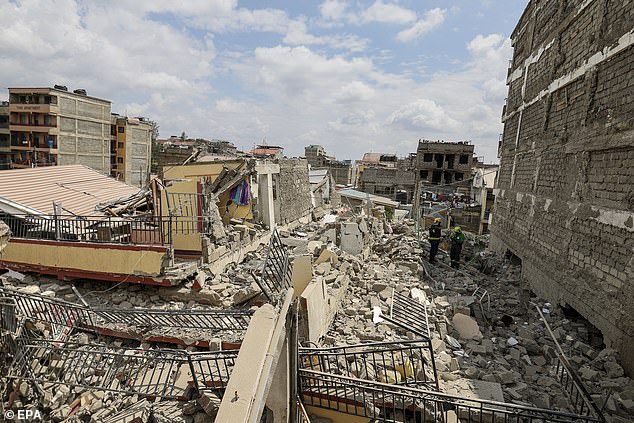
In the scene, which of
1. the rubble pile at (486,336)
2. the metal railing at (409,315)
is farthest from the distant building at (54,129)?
the metal railing at (409,315)

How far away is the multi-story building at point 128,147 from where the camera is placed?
3734cm

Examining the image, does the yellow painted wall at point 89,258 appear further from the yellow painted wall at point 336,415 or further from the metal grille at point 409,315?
the metal grille at point 409,315

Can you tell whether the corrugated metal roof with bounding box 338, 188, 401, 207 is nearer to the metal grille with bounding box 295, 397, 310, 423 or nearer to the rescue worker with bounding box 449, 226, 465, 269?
the rescue worker with bounding box 449, 226, 465, 269

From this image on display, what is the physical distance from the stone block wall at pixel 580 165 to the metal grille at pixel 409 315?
114 inches

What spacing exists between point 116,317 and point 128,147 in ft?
116

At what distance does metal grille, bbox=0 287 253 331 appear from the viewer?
22.2 ft

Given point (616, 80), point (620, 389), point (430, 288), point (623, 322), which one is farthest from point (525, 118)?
point (620, 389)

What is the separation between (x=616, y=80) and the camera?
679cm

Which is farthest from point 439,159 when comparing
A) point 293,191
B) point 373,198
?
point 293,191

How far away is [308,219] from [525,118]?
11.5m

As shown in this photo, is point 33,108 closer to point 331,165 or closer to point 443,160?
point 331,165

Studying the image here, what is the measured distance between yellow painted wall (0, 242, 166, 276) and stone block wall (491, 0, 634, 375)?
8519 mm

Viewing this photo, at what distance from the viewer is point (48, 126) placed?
29.8m

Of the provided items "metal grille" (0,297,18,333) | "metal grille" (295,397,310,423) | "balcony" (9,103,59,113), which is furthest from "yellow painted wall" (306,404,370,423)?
"balcony" (9,103,59,113)
